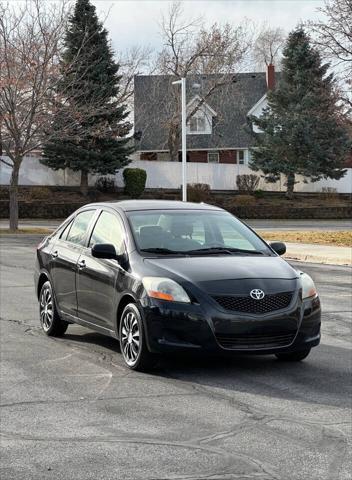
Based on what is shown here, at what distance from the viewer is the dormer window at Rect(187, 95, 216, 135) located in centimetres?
5559

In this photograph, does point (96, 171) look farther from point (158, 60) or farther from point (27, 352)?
point (27, 352)

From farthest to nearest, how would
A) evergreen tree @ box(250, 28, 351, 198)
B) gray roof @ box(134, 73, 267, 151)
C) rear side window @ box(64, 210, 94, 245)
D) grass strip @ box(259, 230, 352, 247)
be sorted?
gray roof @ box(134, 73, 267, 151) < evergreen tree @ box(250, 28, 351, 198) < grass strip @ box(259, 230, 352, 247) < rear side window @ box(64, 210, 94, 245)

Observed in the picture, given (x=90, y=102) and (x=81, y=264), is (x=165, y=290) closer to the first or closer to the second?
(x=81, y=264)

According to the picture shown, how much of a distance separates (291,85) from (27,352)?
43.3m

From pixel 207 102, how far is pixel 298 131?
34.0 ft

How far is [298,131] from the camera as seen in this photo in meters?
47.3

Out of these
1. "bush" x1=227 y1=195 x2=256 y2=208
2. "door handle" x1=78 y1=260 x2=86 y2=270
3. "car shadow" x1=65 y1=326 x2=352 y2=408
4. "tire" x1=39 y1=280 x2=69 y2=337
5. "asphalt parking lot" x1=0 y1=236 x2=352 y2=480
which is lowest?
"car shadow" x1=65 y1=326 x2=352 y2=408

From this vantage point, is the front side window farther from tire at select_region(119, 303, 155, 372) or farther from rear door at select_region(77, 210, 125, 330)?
tire at select_region(119, 303, 155, 372)

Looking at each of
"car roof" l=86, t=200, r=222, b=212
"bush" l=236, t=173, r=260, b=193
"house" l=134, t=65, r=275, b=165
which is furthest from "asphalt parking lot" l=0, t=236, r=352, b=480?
"bush" l=236, t=173, r=260, b=193

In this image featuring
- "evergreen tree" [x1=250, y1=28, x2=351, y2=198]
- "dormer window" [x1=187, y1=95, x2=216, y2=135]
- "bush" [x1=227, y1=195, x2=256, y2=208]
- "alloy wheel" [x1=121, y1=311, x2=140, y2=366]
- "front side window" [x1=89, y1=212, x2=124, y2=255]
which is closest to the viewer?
"alloy wheel" [x1=121, y1=311, x2=140, y2=366]

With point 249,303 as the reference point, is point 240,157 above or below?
above

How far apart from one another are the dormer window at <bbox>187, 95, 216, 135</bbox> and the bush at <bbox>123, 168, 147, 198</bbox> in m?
11.1

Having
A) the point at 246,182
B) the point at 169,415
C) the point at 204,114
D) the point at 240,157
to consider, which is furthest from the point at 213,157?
the point at 169,415

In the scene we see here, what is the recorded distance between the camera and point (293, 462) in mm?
4617
